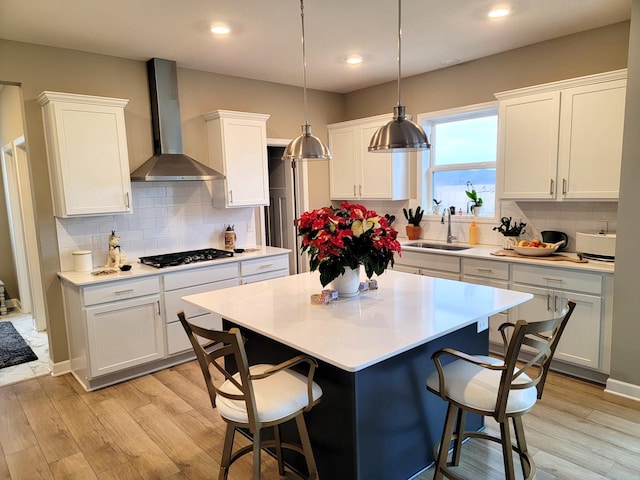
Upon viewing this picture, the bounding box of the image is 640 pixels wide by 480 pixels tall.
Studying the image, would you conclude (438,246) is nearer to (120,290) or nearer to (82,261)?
(120,290)

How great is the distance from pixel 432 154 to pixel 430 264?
137 centimetres

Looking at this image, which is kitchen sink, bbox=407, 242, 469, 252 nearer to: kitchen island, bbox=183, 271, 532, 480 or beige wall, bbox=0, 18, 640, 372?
beige wall, bbox=0, 18, 640, 372

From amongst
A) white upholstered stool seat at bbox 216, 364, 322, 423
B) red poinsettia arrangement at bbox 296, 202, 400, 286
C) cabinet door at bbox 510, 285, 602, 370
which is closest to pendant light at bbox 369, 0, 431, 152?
red poinsettia arrangement at bbox 296, 202, 400, 286

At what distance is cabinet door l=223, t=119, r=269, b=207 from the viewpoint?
4.22 metres

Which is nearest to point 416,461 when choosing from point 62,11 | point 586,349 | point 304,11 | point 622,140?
point 586,349

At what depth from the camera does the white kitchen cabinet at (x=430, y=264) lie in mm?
4000

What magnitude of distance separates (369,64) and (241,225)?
Result: 2123mm

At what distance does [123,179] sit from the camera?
→ 361 centimetres

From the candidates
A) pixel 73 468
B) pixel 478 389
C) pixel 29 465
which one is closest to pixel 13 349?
pixel 29 465

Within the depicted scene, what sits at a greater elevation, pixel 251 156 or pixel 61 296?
pixel 251 156

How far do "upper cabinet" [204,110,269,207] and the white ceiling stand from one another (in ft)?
1.75

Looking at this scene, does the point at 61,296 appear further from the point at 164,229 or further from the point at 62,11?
the point at 62,11

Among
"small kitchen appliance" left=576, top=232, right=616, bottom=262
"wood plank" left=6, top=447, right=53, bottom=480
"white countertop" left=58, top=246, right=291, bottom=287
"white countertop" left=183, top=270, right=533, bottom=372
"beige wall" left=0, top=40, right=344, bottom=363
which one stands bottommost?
"wood plank" left=6, top=447, right=53, bottom=480

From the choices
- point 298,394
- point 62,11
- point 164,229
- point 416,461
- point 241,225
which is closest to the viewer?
point 298,394
